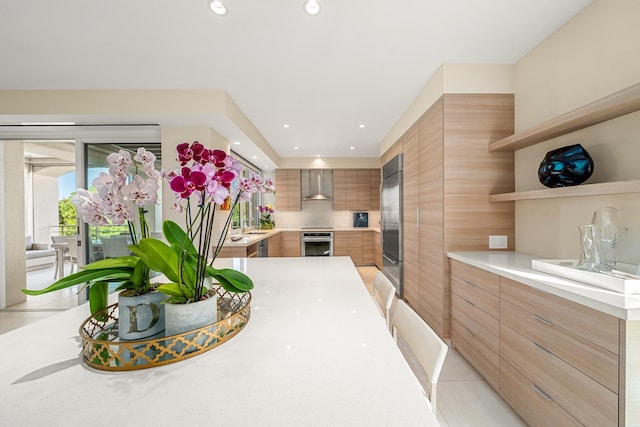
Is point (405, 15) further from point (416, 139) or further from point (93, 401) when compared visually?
point (93, 401)

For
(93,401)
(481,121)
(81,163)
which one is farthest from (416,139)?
(81,163)

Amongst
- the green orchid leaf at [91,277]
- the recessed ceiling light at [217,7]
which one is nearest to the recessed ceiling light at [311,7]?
the recessed ceiling light at [217,7]

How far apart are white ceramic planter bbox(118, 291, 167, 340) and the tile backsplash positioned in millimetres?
5560

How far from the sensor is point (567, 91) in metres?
1.83

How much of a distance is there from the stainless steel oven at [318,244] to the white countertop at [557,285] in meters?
3.63

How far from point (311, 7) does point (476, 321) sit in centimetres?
246

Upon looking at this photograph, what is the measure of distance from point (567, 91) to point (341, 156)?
432 cm

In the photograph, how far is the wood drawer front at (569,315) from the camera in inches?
40.1

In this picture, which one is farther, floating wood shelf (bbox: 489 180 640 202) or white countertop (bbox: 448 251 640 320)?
floating wood shelf (bbox: 489 180 640 202)

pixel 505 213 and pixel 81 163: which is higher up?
pixel 81 163

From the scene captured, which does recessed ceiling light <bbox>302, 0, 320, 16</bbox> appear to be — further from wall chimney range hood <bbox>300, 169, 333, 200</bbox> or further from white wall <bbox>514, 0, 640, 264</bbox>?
wall chimney range hood <bbox>300, 169, 333, 200</bbox>

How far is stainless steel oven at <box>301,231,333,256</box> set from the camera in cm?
563

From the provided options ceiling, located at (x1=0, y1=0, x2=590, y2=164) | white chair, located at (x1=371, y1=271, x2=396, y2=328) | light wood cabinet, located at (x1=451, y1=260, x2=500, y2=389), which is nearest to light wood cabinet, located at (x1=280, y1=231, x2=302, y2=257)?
ceiling, located at (x1=0, y1=0, x2=590, y2=164)

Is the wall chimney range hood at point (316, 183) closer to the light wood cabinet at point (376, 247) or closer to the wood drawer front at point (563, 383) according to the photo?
the light wood cabinet at point (376, 247)
